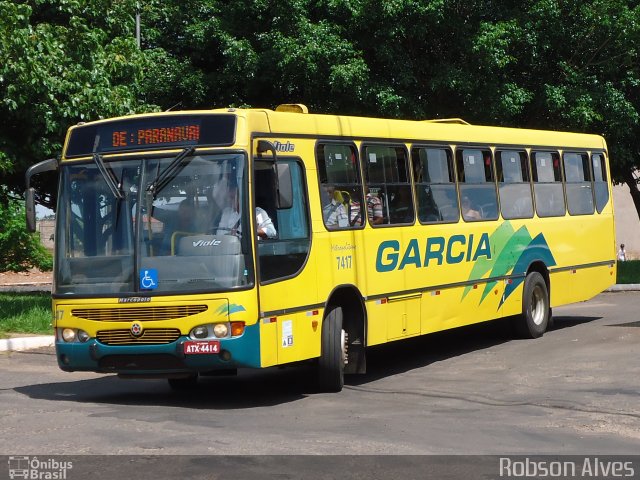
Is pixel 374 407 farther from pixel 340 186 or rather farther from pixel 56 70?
pixel 56 70

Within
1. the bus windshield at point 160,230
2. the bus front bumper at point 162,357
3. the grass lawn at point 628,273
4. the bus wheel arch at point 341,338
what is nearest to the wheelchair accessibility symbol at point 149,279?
the bus windshield at point 160,230

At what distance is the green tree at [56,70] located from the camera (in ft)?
62.0

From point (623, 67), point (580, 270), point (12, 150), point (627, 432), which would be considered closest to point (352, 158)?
point (627, 432)

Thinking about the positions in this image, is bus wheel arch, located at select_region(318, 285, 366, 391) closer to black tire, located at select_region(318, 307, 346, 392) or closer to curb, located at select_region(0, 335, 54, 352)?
black tire, located at select_region(318, 307, 346, 392)

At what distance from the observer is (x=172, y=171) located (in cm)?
1115

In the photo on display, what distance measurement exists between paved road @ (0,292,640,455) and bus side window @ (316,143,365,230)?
1836 millimetres

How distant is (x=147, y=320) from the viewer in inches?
430

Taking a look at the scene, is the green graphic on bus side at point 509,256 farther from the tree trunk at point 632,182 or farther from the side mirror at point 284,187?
the tree trunk at point 632,182

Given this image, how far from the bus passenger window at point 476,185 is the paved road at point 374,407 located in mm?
1895

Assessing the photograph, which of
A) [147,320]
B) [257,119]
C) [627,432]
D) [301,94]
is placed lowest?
[627,432]

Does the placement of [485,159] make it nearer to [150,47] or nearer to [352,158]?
[352,158]

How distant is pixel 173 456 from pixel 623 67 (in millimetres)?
22906

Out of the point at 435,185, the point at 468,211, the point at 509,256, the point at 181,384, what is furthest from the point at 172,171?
the point at 509,256

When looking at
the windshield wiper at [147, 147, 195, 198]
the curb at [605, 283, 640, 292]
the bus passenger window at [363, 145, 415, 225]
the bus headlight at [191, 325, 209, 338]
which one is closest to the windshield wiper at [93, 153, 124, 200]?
the windshield wiper at [147, 147, 195, 198]
